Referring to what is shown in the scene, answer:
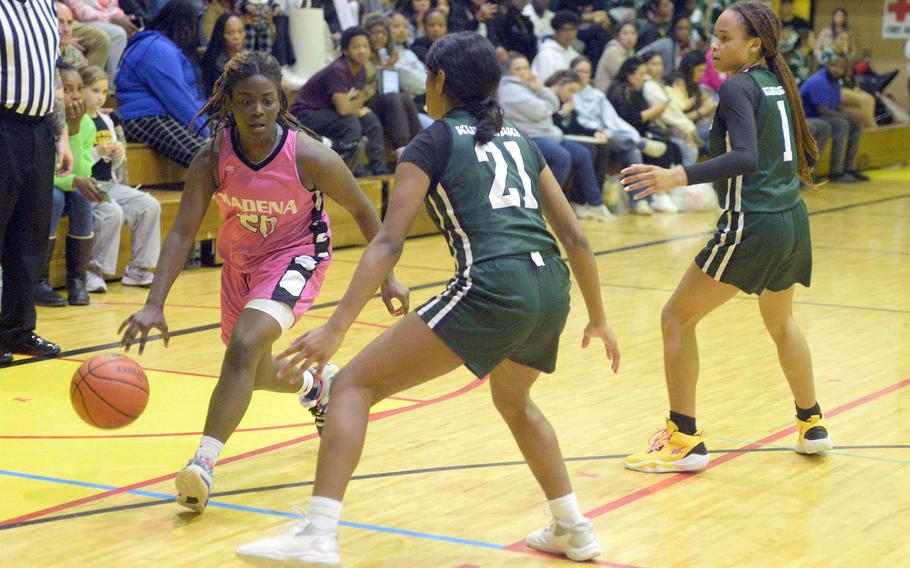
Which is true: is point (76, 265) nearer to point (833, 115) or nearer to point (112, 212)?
point (112, 212)

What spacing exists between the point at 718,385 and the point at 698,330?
1.42 metres

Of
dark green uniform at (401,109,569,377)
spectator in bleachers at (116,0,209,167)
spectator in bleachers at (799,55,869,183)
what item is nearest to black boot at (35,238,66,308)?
spectator in bleachers at (116,0,209,167)

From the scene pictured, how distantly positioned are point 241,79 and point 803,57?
1505 cm

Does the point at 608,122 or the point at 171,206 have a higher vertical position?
the point at 171,206

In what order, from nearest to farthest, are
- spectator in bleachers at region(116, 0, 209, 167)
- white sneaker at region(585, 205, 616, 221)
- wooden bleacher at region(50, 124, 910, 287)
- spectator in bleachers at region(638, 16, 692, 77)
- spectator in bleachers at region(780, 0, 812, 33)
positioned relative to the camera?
wooden bleacher at region(50, 124, 910, 287) < spectator in bleachers at region(116, 0, 209, 167) < white sneaker at region(585, 205, 616, 221) < spectator in bleachers at region(638, 16, 692, 77) < spectator in bleachers at region(780, 0, 812, 33)

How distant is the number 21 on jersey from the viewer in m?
3.56

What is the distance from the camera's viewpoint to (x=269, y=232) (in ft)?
15.2

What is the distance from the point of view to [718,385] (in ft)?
19.9

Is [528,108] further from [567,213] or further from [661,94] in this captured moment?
[567,213]

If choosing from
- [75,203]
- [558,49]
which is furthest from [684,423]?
[558,49]

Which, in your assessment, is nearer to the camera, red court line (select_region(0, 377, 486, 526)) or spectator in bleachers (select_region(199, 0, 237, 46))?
red court line (select_region(0, 377, 486, 526))

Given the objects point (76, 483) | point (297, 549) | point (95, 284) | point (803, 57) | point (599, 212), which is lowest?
point (599, 212)

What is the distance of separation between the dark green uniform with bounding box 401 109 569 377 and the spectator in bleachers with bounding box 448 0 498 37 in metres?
10.6

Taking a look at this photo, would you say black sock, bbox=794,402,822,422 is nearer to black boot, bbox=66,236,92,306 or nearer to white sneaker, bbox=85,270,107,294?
black boot, bbox=66,236,92,306
